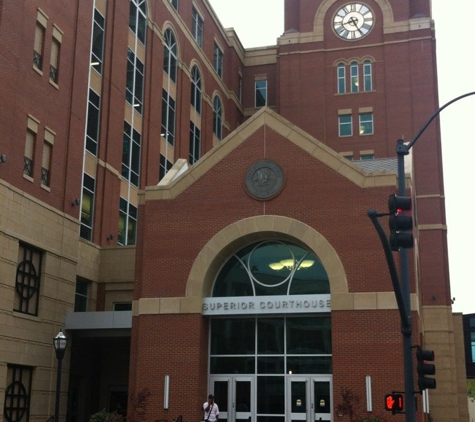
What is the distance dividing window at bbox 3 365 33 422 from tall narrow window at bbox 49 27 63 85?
12.0 metres

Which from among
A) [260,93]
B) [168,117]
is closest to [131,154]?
[168,117]

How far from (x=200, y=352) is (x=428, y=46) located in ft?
120

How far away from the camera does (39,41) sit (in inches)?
1214

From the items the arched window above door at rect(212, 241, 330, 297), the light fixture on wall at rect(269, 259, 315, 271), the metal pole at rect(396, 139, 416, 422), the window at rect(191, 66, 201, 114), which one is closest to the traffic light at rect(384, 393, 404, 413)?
the metal pole at rect(396, 139, 416, 422)

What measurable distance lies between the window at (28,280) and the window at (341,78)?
32703 millimetres

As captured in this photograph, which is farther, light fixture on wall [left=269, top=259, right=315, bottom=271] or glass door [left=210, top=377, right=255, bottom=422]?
light fixture on wall [left=269, top=259, right=315, bottom=271]

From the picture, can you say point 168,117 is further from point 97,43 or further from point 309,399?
point 309,399

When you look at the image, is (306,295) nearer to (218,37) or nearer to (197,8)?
(197,8)

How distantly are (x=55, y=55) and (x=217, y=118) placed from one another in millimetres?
25201

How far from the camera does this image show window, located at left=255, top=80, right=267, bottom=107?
63438 mm

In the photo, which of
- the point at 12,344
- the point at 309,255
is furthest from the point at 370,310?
the point at 12,344

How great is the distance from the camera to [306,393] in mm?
25203

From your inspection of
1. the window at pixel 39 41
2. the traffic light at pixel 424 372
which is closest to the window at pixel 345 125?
the window at pixel 39 41

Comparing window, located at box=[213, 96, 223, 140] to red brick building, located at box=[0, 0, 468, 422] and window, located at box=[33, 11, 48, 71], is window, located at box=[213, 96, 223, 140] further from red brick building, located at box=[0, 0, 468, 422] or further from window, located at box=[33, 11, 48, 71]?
window, located at box=[33, 11, 48, 71]
